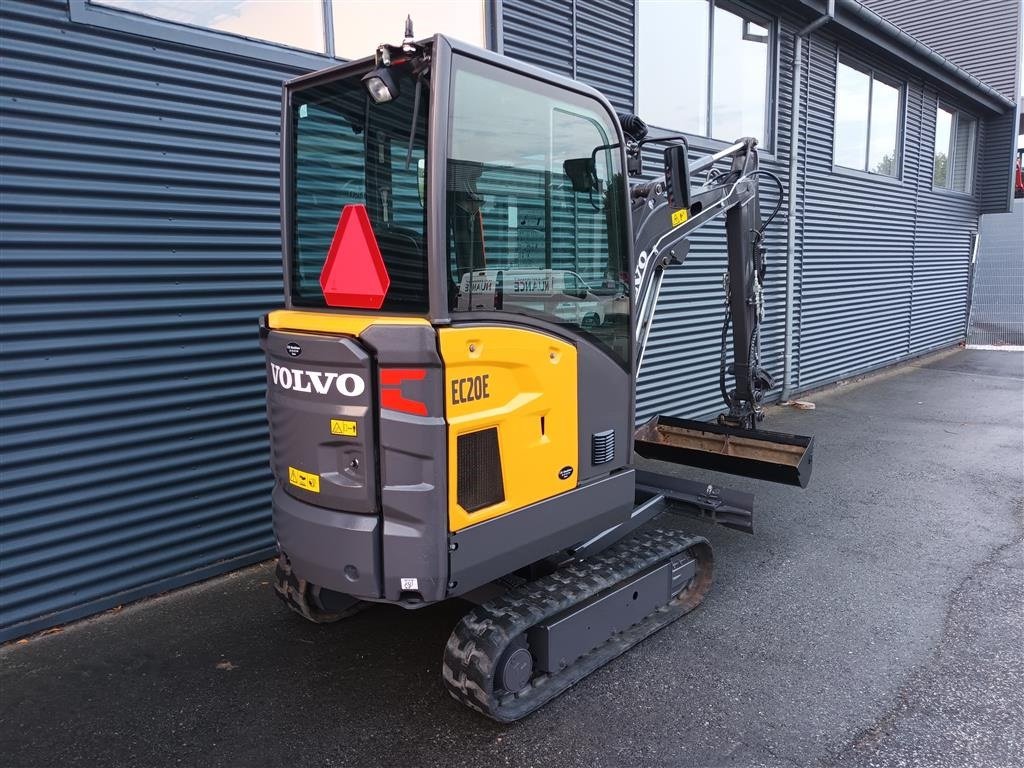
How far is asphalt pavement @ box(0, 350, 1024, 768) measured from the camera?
3025 mm

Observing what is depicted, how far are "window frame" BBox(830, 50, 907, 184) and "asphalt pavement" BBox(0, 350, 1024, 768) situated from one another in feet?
23.7

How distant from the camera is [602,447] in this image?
3.64 metres

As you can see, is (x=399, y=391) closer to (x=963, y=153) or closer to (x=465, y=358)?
(x=465, y=358)

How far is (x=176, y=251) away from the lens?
430 cm

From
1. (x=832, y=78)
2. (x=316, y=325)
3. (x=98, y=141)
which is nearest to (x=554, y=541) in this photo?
(x=316, y=325)

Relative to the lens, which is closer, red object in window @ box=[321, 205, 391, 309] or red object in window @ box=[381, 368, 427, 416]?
red object in window @ box=[381, 368, 427, 416]

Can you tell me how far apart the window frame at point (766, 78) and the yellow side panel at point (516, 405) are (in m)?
5.20

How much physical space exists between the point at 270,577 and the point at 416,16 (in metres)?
4.13

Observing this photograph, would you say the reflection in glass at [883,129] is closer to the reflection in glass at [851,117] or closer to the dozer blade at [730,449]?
the reflection in glass at [851,117]

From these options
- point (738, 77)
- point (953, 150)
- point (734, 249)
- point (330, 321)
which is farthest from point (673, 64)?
point (953, 150)

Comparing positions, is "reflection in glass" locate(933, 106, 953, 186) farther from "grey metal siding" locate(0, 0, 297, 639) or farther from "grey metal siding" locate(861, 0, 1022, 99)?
"grey metal siding" locate(0, 0, 297, 639)

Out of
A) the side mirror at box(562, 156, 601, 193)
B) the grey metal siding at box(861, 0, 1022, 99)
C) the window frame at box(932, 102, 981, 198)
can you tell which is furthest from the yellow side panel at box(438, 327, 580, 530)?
the grey metal siding at box(861, 0, 1022, 99)

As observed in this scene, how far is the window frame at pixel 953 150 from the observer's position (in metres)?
13.8

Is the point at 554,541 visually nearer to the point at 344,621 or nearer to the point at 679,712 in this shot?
the point at 679,712
